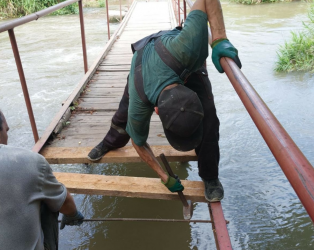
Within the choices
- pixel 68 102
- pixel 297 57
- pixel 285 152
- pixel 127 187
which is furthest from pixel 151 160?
pixel 297 57

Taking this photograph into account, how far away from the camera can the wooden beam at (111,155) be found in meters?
2.70

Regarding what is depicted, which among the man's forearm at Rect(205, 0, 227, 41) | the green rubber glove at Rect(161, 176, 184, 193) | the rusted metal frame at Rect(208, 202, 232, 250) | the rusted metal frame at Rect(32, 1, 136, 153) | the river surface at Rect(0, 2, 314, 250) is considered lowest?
the river surface at Rect(0, 2, 314, 250)

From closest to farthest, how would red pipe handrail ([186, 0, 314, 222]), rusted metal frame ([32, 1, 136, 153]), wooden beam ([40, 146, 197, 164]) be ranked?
red pipe handrail ([186, 0, 314, 222]) < wooden beam ([40, 146, 197, 164]) < rusted metal frame ([32, 1, 136, 153])

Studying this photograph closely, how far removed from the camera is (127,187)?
2.40 m

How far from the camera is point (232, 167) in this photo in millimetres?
4223

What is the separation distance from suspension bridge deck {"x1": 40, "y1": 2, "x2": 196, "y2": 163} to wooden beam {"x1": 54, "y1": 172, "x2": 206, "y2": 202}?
0.87 ft

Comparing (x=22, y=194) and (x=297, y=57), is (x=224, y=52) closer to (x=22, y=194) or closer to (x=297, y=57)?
(x=22, y=194)

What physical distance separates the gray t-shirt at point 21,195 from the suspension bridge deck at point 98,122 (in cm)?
135

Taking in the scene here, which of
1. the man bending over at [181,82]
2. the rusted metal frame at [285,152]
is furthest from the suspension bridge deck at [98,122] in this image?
the rusted metal frame at [285,152]

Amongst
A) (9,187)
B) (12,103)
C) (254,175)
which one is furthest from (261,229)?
(12,103)

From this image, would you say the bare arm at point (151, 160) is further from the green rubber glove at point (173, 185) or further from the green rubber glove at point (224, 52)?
the green rubber glove at point (224, 52)

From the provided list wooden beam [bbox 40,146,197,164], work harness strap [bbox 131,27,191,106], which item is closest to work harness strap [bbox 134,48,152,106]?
work harness strap [bbox 131,27,191,106]

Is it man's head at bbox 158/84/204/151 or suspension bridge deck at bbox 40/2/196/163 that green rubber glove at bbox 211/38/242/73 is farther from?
suspension bridge deck at bbox 40/2/196/163

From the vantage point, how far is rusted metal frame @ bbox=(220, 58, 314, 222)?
742mm
